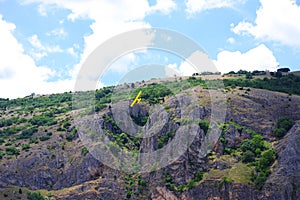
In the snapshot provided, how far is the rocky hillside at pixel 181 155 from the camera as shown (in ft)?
289

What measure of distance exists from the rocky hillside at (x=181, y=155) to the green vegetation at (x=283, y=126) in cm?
22

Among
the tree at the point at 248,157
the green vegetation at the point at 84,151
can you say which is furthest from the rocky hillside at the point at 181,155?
the green vegetation at the point at 84,151

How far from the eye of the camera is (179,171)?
307ft

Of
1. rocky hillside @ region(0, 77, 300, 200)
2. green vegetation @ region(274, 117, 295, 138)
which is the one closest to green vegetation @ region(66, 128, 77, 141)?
rocky hillside @ region(0, 77, 300, 200)

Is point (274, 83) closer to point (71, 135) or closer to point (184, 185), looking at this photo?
point (184, 185)

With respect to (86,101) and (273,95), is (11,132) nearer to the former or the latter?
(86,101)

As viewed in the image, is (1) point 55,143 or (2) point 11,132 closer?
(1) point 55,143

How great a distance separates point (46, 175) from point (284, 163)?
49.5 metres

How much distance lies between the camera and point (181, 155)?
94.6 m

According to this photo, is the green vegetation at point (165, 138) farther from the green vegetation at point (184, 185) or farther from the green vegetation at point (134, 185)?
the green vegetation at point (184, 185)

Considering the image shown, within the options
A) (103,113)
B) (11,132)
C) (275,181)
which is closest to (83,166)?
(103,113)

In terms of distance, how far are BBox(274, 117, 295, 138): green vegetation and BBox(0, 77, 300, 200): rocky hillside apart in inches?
8.5

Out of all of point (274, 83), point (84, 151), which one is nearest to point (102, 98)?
point (84, 151)

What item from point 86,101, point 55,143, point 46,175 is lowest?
point 46,175
